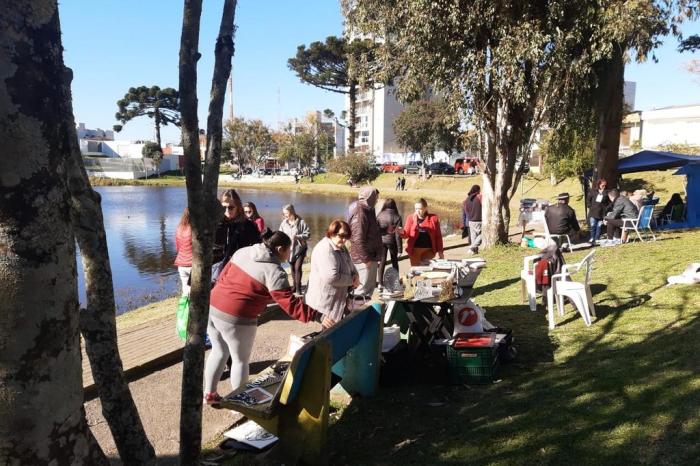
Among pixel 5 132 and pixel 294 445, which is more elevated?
pixel 5 132

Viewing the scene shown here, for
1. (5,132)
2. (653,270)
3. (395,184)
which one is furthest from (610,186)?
(395,184)

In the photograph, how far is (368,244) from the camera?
721cm

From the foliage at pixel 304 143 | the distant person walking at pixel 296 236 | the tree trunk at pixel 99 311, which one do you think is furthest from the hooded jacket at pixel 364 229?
the foliage at pixel 304 143

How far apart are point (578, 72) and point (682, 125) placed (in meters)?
40.7

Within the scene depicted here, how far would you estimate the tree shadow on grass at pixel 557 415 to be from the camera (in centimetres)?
338

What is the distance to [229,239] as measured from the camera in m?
5.85

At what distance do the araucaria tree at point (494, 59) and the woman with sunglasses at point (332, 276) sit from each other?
7.42 metres

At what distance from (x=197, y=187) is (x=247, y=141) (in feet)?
250

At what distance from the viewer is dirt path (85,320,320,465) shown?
4.14 meters

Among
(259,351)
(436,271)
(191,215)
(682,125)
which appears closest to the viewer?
(191,215)

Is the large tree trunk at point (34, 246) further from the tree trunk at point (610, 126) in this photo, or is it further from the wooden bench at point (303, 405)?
the tree trunk at point (610, 126)

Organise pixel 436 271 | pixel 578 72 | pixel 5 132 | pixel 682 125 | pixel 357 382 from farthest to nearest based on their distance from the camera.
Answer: pixel 682 125 → pixel 578 72 → pixel 436 271 → pixel 357 382 → pixel 5 132

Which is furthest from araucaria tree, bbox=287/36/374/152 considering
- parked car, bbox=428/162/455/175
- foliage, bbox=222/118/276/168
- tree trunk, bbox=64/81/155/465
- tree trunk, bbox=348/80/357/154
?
tree trunk, bbox=64/81/155/465

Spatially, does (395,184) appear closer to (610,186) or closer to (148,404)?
(610,186)
